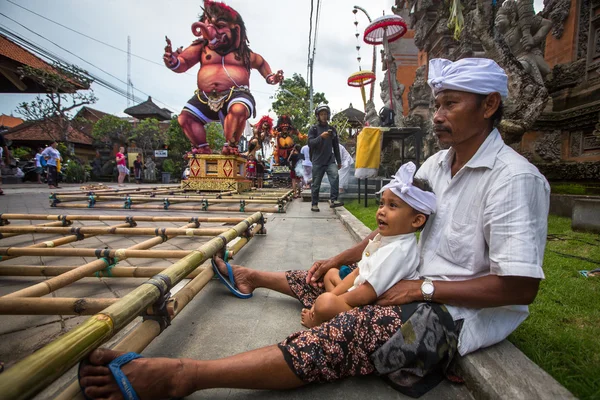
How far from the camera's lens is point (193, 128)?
9.30m

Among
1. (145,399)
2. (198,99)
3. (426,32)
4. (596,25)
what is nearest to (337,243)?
(145,399)

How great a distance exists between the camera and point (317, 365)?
43.2 inches

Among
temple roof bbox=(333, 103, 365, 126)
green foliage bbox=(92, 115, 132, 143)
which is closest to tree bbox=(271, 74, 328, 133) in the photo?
temple roof bbox=(333, 103, 365, 126)

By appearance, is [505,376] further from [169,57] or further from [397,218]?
[169,57]

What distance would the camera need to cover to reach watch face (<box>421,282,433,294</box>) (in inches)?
46.4

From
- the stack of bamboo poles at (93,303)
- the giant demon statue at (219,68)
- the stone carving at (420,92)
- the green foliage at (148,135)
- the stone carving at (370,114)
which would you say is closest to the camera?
the stack of bamboo poles at (93,303)

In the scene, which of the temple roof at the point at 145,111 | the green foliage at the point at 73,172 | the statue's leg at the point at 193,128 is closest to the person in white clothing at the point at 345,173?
the statue's leg at the point at 193,128

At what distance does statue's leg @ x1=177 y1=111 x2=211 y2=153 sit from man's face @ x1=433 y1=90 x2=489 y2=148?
29.8 feet

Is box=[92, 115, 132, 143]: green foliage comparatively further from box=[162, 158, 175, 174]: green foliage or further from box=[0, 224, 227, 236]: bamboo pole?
box=[0, 224, 227, 236]: bamboo pole

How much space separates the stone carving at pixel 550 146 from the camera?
18.9ft

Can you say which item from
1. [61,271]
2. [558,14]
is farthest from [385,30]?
[61,271]

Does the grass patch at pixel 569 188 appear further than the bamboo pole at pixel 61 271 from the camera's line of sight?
Yes

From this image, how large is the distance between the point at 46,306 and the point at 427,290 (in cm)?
168

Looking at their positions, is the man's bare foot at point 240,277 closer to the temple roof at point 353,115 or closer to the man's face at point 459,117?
the man's face at point 459,117
